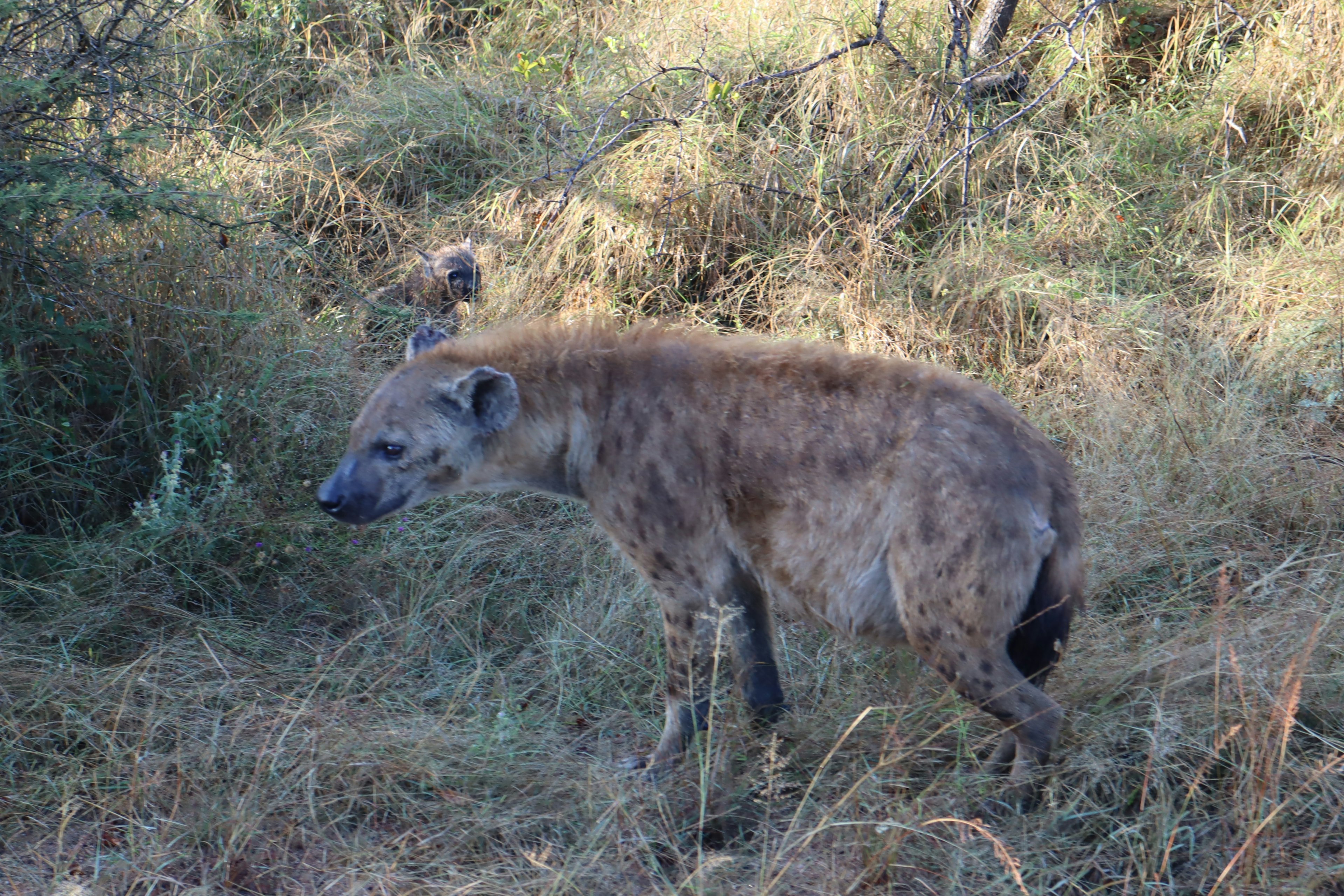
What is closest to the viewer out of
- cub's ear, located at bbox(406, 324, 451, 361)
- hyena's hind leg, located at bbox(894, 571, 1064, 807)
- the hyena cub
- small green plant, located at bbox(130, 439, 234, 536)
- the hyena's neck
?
hyena's hind leg, located at bbox(894, 571, 1064, 807)

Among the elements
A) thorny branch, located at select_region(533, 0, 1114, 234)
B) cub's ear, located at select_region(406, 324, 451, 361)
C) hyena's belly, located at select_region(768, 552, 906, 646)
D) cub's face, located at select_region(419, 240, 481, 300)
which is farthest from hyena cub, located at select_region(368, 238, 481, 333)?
hyena's belly, located at select_region(768, 552, 906, 646)

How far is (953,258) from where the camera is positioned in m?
5.46

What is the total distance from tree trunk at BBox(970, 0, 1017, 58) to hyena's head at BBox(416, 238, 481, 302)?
2.96 meters

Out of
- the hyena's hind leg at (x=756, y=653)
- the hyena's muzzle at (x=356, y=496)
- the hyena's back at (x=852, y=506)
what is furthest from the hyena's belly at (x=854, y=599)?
the hyena's muzzle at (x=356, y=496)

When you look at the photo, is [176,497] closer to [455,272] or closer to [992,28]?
[455,272]

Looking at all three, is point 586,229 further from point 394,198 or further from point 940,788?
point 940,788

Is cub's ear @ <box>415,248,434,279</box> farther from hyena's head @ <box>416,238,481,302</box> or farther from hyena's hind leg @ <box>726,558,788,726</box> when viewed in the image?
hyena's hind leg @ <box>726,558,788,726</box>

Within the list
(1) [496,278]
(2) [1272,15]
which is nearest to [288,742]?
(1) [496,278]

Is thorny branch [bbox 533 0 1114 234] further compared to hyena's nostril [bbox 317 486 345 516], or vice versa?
thorny branch [bbox 533 0 1114 234]

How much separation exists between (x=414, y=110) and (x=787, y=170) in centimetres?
242

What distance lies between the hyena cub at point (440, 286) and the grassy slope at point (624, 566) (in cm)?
18

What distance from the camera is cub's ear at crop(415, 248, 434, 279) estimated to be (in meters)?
5.92

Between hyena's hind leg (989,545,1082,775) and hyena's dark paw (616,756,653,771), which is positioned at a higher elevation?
hyena's hind leg (989,545,1082,775)

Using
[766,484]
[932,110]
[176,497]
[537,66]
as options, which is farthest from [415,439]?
[537,66]
